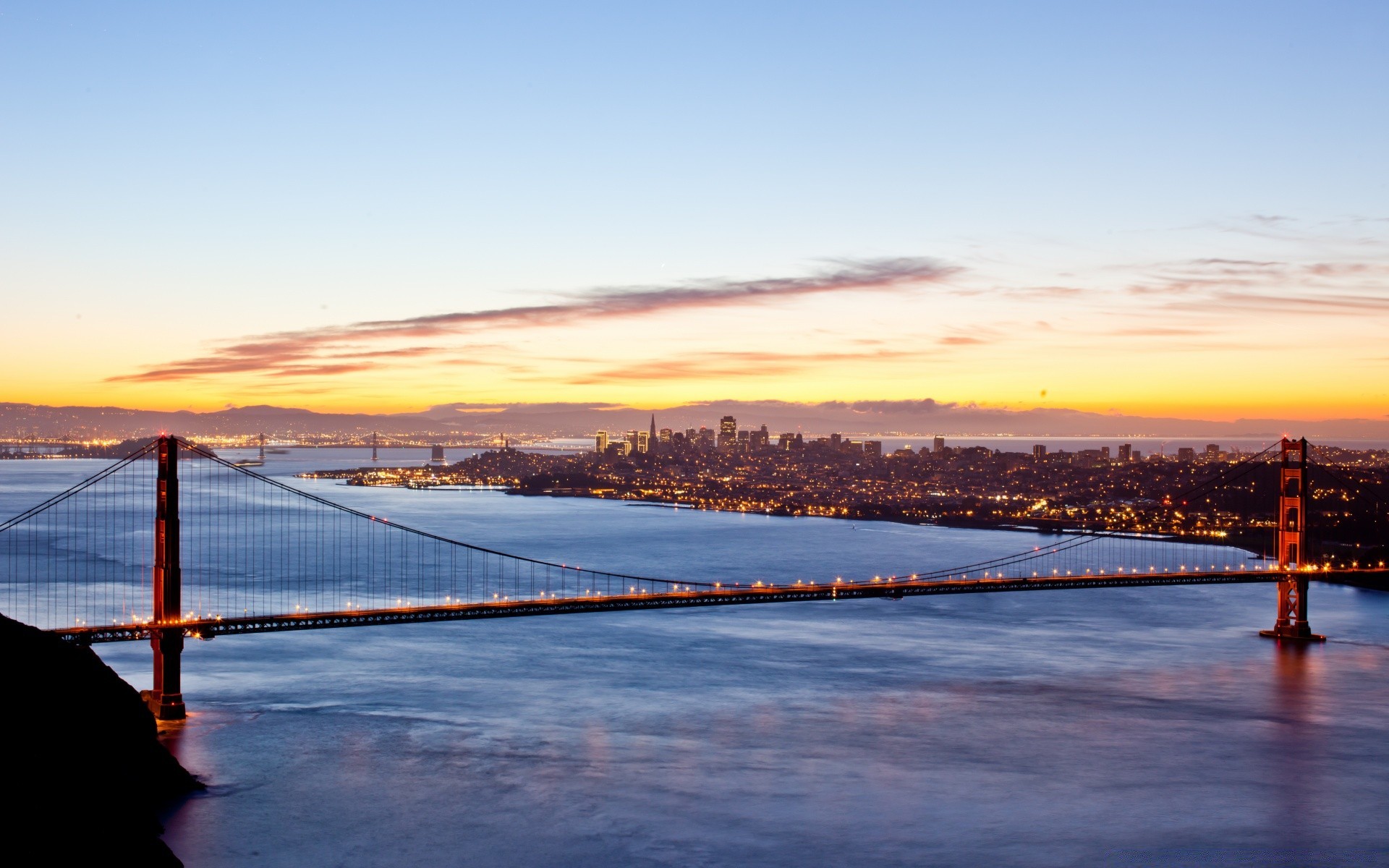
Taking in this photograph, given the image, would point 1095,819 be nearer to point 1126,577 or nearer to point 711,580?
point 1126,577

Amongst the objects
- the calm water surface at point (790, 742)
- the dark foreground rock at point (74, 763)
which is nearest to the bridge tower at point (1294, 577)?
the calm water surface at point (790, 742)

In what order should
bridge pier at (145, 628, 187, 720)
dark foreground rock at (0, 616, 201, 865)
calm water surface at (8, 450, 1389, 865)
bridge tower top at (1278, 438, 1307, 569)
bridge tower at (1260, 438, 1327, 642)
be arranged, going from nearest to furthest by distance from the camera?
1. dark foreground rock at (0, 616, 201, 865)
2. calm water surface at (8, 450, 1389, 865)
3. bridge pier at (145, 628, 187, 720)
4. bridge tower at (1260, 438, 1327, 642)
5. bridge tower top at (1278, 438, 1307, 569)

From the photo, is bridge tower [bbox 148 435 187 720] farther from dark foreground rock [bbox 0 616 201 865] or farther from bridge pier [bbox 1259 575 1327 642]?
bridge pier [bbox 1259 575 1327 642]

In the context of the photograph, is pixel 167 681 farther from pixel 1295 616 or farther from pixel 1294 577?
pixel 1295 616

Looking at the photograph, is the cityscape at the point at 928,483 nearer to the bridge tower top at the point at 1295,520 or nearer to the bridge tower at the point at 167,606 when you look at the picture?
the bridge tower top at the point at 1295,520

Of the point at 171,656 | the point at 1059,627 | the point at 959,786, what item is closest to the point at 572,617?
the point at 1059,627

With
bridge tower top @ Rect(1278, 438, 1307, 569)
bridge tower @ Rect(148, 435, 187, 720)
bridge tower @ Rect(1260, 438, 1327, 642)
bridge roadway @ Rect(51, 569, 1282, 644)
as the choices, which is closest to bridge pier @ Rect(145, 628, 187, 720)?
bridge tower @ Rect(148, 435, 187, 720)

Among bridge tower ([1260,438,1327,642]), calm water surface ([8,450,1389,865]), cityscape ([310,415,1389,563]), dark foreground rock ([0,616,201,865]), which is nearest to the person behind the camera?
dark foreground rock ([0,616,201,865])

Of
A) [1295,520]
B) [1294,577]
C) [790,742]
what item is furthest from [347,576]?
[1295,520]

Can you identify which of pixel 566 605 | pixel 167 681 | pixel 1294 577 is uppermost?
pixel 566 605
